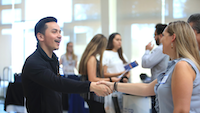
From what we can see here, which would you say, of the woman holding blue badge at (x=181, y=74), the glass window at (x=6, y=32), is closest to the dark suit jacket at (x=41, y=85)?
the woman holding blue badge at (x=181, y=74)

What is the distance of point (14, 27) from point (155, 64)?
5.92m

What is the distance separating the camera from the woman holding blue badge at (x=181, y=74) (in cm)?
112

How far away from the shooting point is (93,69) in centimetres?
240

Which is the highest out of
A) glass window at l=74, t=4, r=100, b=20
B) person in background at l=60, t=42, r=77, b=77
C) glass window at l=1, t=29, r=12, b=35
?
glass window at l=74, t=4, r=100, b=20

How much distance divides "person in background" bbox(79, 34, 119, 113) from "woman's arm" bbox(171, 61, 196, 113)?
1284 millimetres

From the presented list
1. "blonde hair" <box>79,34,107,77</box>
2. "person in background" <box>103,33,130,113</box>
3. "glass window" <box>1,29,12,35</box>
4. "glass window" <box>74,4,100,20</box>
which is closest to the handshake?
"blonde hair" <box>79,34,107,77</box>

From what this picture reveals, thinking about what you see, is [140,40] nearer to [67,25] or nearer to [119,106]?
[67,25]

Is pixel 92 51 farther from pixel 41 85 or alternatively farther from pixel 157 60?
pixel 41 85

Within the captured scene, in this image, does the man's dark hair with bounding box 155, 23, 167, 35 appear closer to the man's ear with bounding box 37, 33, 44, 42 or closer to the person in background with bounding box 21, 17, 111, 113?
the person in background with bounding box 21, 17, 111, 113

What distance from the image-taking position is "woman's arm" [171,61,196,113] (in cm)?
111

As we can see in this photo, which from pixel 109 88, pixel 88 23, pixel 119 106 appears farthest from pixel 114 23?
pixel 109 88

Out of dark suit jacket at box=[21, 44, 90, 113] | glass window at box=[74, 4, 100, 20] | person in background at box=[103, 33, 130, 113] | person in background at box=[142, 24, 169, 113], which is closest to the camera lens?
dark suit jacket at box=[21, 44, 90, 113]

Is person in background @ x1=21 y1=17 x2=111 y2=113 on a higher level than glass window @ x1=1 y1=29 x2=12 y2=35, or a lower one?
lower

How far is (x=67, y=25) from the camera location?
6.46 m
